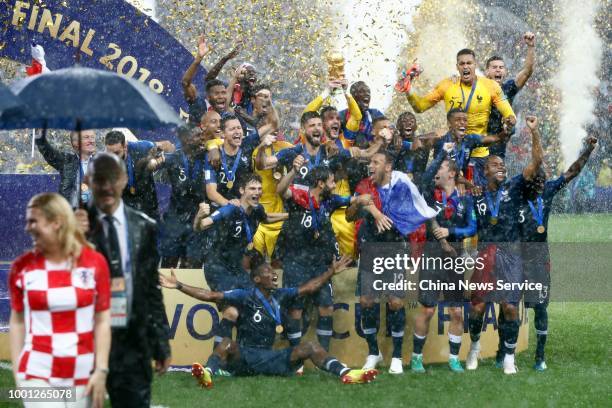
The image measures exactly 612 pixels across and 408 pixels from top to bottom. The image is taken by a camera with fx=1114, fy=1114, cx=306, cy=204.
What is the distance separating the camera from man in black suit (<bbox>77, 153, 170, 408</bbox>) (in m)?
5.18

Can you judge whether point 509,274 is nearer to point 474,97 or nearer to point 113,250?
point 474,97

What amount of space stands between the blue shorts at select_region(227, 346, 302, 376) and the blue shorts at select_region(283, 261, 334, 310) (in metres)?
0.46

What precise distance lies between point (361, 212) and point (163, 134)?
3174 mm

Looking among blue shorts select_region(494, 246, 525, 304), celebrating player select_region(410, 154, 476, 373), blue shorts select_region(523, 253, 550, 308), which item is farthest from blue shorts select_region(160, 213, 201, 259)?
blue shorts select_region(523, 253, 550, 308)

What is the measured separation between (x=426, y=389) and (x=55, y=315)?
4.53 meters

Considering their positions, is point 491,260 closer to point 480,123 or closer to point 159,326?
point 480,123

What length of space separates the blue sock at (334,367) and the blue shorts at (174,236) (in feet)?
6.20

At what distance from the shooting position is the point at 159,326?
541 cm

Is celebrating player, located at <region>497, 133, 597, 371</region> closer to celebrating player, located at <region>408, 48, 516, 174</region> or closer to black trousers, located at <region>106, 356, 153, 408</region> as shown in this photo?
celebrating player, located at <region>408, 48, 516, 174</region>

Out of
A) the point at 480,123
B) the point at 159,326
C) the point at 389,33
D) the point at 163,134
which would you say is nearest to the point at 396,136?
the point at 480,123

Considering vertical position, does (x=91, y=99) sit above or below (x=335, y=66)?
below

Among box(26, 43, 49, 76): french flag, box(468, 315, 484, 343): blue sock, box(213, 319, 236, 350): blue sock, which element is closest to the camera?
box(213, 319, 236, 350): blue sock

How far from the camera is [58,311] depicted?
4793mm

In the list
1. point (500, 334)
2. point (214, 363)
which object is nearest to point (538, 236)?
point (500, 334)
